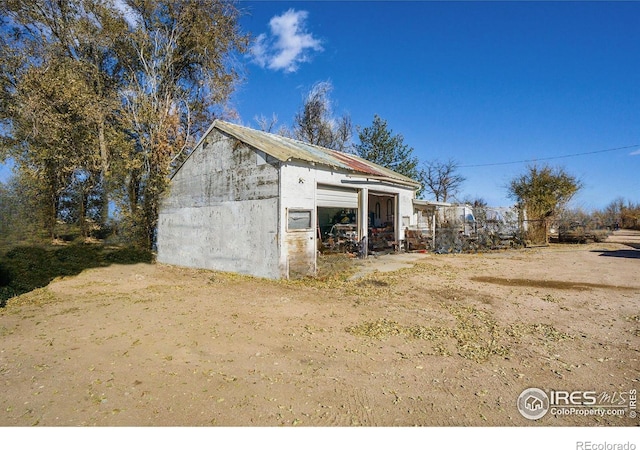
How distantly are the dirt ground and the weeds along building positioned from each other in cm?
199

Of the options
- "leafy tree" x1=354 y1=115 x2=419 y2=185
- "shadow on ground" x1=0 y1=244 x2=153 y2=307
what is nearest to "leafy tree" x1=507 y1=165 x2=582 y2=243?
"leafy tree" x1=354 y1=115 x2=419 y2=185

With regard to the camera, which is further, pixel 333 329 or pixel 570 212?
pixel 570 212

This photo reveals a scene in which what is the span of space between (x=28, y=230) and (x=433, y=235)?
1887 centimetres

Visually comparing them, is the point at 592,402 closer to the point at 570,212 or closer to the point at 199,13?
the point at 199,13

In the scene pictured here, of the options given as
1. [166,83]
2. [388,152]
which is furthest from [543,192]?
[166,83]

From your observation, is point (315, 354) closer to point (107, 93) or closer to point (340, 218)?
point (340, 218)

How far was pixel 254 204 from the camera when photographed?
10.1 meters

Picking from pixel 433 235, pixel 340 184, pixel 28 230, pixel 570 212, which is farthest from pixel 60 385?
pixel 570 212

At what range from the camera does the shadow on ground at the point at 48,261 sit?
9.26 m

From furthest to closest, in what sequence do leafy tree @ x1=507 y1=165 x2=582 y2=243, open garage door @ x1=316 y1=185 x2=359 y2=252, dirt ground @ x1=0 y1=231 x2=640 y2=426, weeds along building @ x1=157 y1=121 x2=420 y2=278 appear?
leafy tree @ x1=507 y1=165 x2=582 y2=243
open garage door @ x1=316 y1=185 x2=359 y2=252
weeds along building @ x1=157 y1=121 x2=420 y2=278
dirt ground @ x1=0 y1=231 x2=640 y2=426

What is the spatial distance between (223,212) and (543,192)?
23932 millimetres

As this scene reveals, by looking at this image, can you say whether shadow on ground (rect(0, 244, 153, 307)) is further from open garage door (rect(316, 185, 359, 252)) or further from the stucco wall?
open garage door (rect(316, 185, 359, 252))

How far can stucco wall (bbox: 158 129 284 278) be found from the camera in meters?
9.76

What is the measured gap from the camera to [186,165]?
42.2 feet
